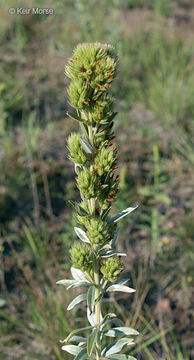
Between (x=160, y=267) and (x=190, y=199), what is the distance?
93 centimetres

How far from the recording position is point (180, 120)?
14.2 ft

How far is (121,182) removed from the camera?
10.0ft

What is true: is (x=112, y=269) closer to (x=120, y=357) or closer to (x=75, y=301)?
(x=75, y=301)

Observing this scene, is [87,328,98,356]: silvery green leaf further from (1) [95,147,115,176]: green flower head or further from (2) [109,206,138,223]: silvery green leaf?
(1) [95,147,115,176]: green flower head

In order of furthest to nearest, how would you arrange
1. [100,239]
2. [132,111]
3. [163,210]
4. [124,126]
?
[132,111], [124,126], [163,210], [100,239]

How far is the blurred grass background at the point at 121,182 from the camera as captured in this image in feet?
7.93

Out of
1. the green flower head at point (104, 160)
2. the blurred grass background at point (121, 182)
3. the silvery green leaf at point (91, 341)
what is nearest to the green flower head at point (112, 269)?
the silvery green leaf at point (91, 341)

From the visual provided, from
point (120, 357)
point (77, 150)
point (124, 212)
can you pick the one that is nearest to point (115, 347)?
point (120, 357)

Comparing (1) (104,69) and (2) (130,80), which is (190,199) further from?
(1) (104,69)

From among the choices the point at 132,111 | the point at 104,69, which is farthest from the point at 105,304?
the point at 132,111

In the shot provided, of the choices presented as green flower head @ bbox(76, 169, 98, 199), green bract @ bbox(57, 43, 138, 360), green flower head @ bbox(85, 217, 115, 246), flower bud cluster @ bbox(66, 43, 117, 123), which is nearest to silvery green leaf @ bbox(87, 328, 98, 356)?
green bract @ bbox(57, 43, 138, 360)

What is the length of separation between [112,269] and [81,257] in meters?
0.12

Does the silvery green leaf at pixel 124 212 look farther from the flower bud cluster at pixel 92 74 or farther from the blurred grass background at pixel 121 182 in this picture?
the blurred grass background at pixel 121 182

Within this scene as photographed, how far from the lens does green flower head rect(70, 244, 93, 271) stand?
4.32ft
